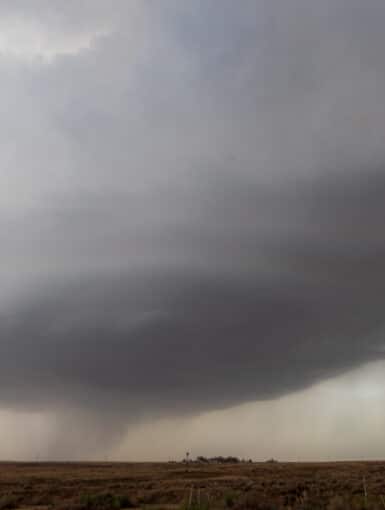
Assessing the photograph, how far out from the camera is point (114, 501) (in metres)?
45.8

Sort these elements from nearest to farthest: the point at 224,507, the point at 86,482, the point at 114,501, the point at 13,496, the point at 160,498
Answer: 1. the point at 224,507
2. the point at 114,501
3. the point at 160,498
4. the point at 13,496
5. the point at 86,482

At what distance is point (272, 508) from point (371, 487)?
22.6 metres

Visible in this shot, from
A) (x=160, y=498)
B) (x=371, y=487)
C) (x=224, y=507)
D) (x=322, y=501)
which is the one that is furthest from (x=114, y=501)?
(x=371, y=487)

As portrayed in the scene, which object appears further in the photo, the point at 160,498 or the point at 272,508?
the point at 160,498

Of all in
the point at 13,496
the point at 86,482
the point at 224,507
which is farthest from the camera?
the point at 86,482

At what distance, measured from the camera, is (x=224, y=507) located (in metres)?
36.7

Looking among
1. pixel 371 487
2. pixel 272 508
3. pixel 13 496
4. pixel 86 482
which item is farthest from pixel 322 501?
pixel 86 482

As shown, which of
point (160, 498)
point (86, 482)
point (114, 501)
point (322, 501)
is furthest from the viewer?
point (86, 482)

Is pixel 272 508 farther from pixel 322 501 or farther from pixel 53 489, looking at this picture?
pixel 53 489

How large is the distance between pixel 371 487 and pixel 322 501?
49.0ft

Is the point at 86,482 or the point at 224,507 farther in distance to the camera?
the point at 86,482

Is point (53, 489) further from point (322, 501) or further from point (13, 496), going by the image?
point (322, 501)

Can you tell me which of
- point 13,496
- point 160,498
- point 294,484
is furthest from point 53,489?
point 294,484

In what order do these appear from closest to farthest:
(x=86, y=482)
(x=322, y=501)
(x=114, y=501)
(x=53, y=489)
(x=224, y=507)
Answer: (x=224, y=507)
(x=322, y=501)
(x=114, y=501)
(x=53, y=489)
(x=86, y=482)
